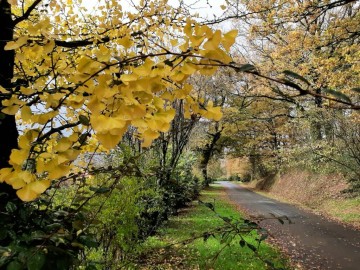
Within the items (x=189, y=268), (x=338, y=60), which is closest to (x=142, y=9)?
(x=189, y=268)

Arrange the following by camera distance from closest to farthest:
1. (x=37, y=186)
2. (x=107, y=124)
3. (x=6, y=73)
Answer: (x=107, y=124) → (x=37, y=186) → (x=6, y=73)

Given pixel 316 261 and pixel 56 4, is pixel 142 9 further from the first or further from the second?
pixel 316 261

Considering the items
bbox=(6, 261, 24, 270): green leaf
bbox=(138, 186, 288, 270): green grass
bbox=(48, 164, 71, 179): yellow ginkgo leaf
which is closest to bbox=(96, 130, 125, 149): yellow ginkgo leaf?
bbox=(48, 164, 71, 179): yellow ginkgo leaf

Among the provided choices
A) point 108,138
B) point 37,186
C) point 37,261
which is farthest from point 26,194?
point 37,261

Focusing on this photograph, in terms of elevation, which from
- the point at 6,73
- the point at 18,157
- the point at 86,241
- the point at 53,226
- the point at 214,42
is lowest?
the point at 86,241

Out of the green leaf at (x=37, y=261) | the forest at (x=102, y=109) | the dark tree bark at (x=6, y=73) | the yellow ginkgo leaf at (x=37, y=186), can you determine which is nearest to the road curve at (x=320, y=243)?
the forest at (x=102, y=109)

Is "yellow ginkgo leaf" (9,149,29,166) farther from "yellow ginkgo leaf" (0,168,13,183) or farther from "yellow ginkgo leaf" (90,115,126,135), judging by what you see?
"yellow ginkgo leaf" (90,115,126,135)

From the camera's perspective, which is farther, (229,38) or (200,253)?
(200,253)

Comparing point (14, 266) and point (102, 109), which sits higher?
point (102, 109)

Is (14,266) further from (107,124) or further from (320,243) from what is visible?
(320,243)

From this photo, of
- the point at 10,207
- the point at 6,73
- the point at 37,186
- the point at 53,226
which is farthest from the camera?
the point at 6,73

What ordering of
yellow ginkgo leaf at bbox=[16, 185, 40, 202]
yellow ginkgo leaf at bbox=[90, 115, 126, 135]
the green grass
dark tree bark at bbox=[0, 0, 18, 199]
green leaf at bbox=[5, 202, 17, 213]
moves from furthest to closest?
the green grass < dark tree bark at bbox=[0, 0, 18, 199] < green leaf at bbox=[5, 202, 17, 213] < yellow ginkgo leaf at bbox=[16, 185, 40, 202] < yellow ginkgo leaf at bbox=[90, 115, 126, 135]

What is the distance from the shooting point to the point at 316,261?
8.07 metres

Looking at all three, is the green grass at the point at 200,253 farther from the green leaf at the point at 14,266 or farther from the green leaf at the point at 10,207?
the green leaf at the point at 14,266
